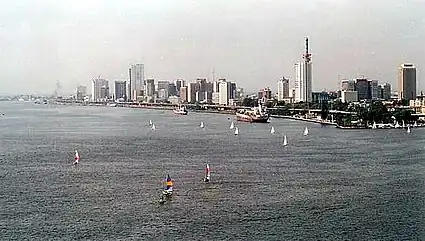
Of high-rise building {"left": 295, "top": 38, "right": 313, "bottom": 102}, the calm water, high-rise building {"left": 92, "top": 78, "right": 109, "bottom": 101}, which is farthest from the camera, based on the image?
high-rise building {"left": 92, "top": 78, "right": 109, "bottom": 101}

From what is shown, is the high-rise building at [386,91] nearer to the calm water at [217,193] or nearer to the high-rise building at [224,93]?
the high-rise building at [224,93]

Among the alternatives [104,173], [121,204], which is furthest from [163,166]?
[121,204]

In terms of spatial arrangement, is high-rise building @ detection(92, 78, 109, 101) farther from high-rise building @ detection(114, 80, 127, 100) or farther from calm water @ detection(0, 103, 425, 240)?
calm water @ detection(0, 103, 425, 240)

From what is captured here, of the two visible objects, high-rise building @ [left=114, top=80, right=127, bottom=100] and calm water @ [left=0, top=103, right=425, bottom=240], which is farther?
high-rise building @ [left=114, top=80, right=127, bottom=100]

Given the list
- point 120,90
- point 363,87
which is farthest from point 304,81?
point 120,90

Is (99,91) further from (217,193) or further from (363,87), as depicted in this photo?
(217,193)

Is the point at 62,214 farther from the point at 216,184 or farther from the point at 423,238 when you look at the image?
the point at 423,238

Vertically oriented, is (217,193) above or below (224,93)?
below

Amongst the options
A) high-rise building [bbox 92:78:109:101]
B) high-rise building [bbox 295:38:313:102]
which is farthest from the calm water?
high-rise building [bbox 92:78:109:101]

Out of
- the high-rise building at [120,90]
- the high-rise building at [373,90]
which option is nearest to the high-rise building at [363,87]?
the high-rise building at [373,90]
